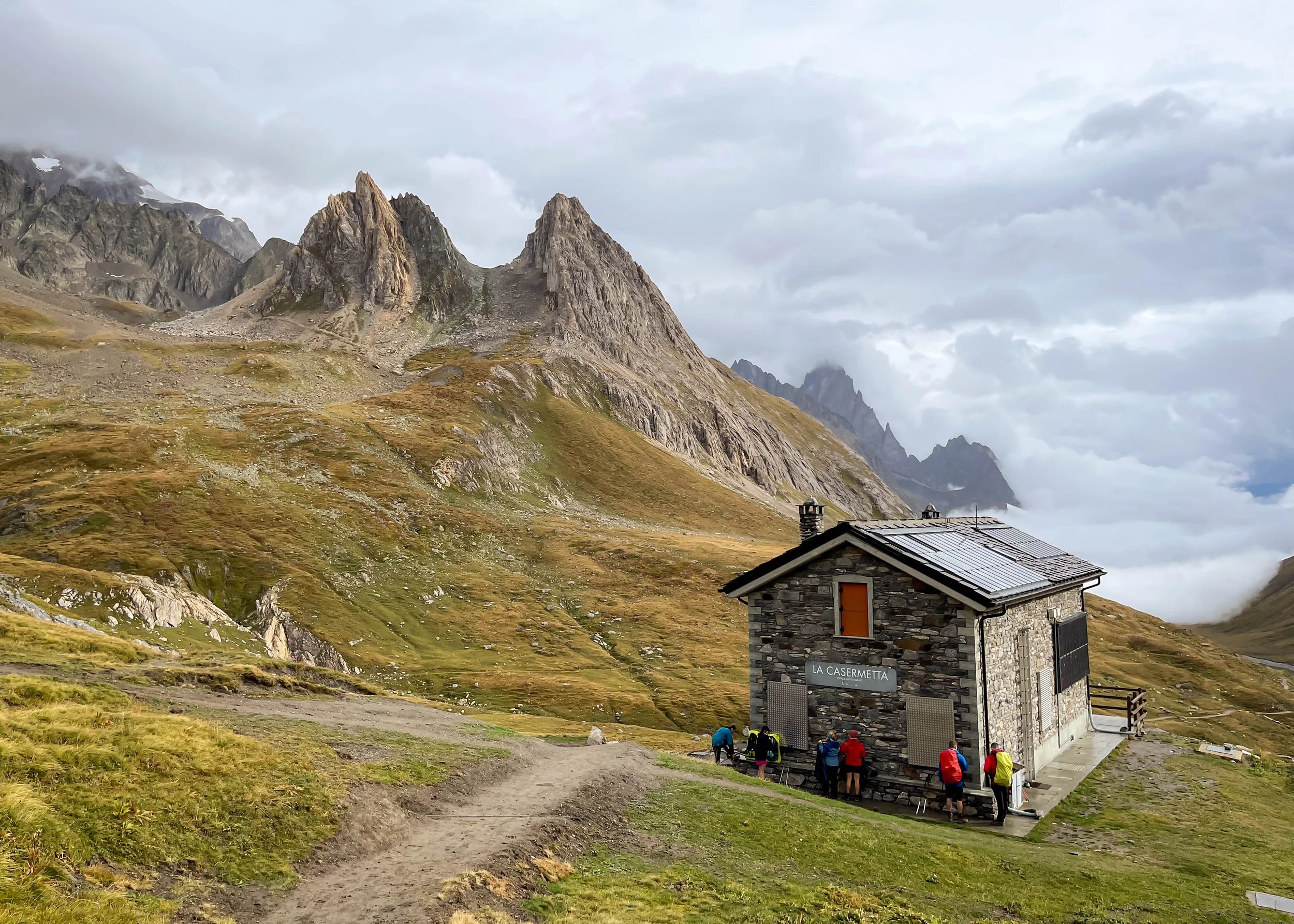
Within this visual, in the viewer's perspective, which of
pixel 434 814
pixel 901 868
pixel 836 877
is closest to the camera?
pixel 836 877

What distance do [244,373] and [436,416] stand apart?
39.7 metres

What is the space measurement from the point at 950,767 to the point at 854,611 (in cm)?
594

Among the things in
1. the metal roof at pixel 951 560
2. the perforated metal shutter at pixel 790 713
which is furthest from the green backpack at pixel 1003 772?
the perforated metal shutter at pixel 790 713

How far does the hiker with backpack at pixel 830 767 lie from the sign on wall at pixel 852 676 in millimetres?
2086

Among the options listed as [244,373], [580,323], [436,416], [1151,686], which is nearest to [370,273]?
[580,323]

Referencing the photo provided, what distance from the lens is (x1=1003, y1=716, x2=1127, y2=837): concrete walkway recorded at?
2452cm

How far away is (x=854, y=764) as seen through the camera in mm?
25953

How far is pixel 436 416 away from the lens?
383 feet

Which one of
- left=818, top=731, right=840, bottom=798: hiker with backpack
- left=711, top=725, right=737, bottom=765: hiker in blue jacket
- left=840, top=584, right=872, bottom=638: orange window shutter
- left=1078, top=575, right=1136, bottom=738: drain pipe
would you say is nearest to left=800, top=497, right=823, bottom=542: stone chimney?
left=840, top=584, right=872, bottom=638: orange window shutter

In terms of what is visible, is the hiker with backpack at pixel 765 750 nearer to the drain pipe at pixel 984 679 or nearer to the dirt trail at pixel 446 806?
the dirt trail at pixel 446 806

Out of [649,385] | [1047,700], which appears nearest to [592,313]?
[649,385]

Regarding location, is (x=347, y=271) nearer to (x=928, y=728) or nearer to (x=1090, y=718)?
(x=1090, y=718)

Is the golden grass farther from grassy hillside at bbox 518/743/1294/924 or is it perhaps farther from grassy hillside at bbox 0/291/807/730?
grassy hillside at bbox 518/743/1294/924

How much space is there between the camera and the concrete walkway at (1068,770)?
80.4ft
